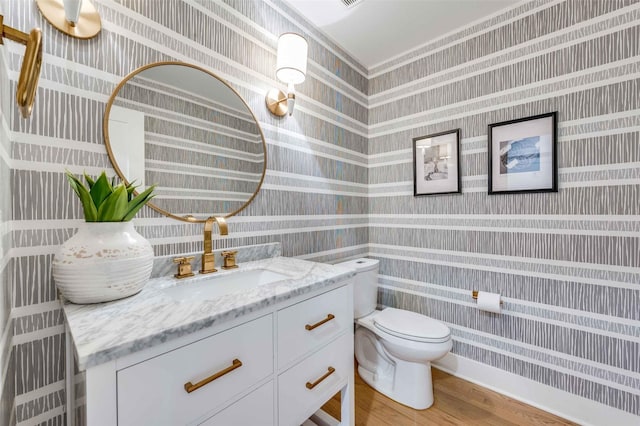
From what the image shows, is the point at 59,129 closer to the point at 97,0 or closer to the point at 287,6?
the point at 97,0

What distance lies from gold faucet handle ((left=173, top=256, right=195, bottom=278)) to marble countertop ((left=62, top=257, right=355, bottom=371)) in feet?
0.22

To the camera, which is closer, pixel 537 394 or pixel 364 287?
pixel 537 394

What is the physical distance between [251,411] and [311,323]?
335 mm

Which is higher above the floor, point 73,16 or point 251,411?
point 73,16

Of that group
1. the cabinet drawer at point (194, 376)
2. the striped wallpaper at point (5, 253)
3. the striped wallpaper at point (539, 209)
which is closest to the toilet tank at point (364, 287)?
the striped wallpaper at point (539, 209)

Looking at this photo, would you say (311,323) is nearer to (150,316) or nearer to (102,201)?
(150,316)

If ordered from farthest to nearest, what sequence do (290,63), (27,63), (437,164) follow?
(437,164) < (290,63) < (27,63)

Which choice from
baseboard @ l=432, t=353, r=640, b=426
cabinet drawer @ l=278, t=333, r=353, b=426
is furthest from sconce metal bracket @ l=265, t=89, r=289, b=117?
baseboard @ l=432, t=353, r=640, b=426

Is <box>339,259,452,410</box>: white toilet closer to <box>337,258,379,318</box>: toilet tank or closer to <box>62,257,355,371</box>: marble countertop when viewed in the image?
<box>337,258,379,318</box>: toilet tank

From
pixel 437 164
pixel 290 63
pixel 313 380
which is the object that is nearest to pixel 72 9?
pixel 290 63

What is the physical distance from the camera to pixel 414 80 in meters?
2.12

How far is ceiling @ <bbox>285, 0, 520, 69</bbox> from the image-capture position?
1.70 m

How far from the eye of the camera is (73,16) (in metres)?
0.90

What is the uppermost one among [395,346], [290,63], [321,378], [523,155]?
[290,63]
